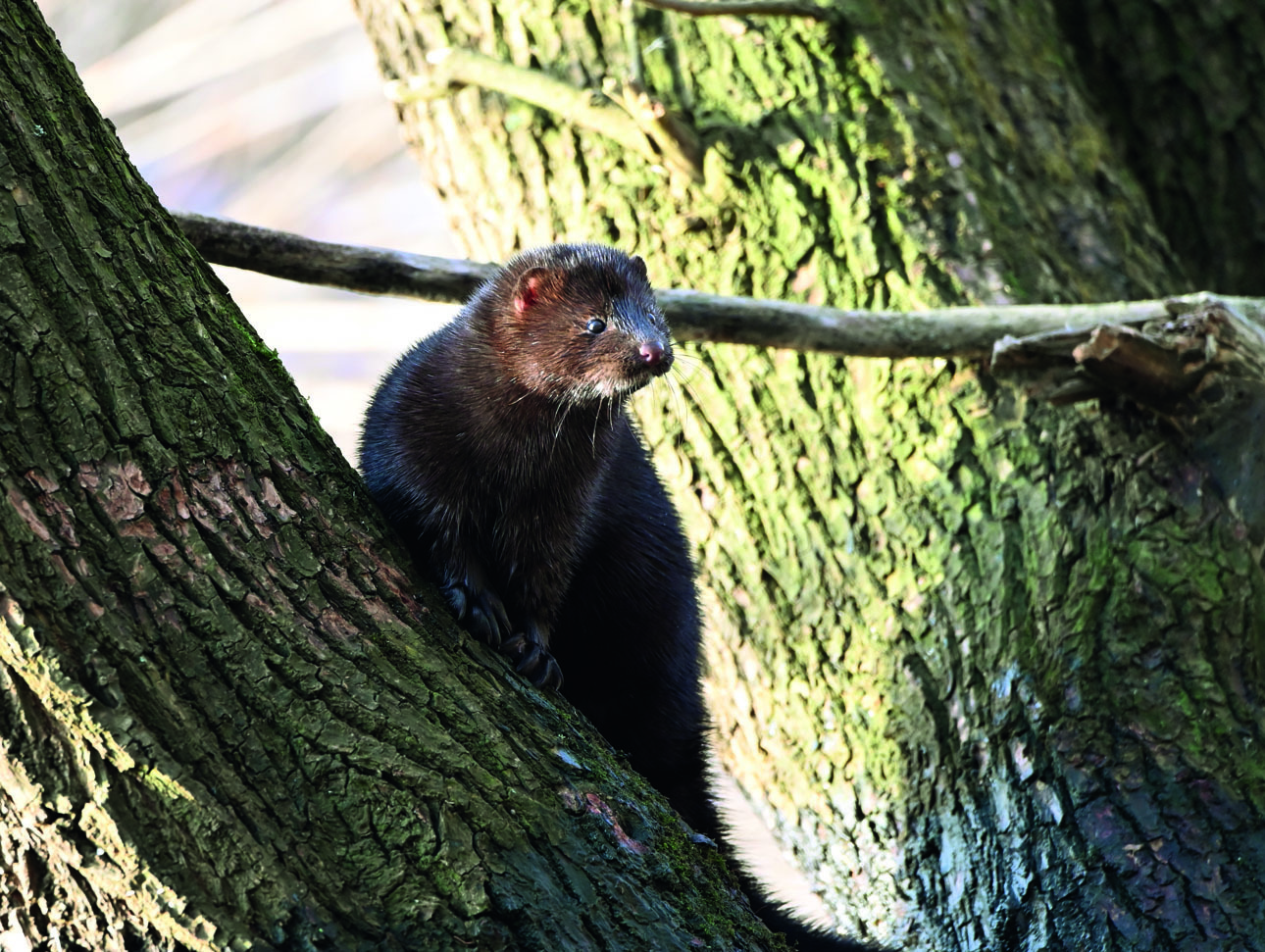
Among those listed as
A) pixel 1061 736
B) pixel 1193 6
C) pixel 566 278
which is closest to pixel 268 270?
pixel 566 278

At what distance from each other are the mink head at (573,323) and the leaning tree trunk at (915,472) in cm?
71

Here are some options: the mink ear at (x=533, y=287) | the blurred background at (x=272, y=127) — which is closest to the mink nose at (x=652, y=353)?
the mink ear at (x=533, y=287)

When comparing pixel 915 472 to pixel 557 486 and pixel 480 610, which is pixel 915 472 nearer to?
pixel 557 486

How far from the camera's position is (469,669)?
7.21 ft

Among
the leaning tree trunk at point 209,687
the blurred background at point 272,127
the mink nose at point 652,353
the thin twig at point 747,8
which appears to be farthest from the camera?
the blurred background at point 272,127

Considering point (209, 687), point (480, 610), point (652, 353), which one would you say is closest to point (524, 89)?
point (652, 353)

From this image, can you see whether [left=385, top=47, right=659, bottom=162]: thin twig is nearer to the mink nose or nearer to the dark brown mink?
the dark brown mink

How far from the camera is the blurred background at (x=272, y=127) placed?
488 inches

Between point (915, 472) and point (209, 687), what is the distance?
2146mm

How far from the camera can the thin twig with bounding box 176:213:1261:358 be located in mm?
3066

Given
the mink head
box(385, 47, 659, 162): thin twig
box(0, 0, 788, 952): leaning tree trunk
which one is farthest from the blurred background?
box(0, 0, 788, 952): leaning tree trunk

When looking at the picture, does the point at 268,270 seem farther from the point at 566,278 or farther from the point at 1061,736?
the point at 1061,736

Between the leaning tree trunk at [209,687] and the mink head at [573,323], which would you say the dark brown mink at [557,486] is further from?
the leaning tree trunk at [209,687]

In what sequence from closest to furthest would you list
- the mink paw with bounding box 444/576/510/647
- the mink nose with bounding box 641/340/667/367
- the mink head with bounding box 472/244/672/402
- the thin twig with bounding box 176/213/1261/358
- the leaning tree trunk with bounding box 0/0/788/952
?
the leaning tree trunk with bounding box 0/0/788/952, the mink paw with bounding box 444/576/510/647, the mink nose with bounding box 641/340/667/367, the mink head with bounding box 472/244/672/402, the thin twig with bounding box 176/213/1261/358
